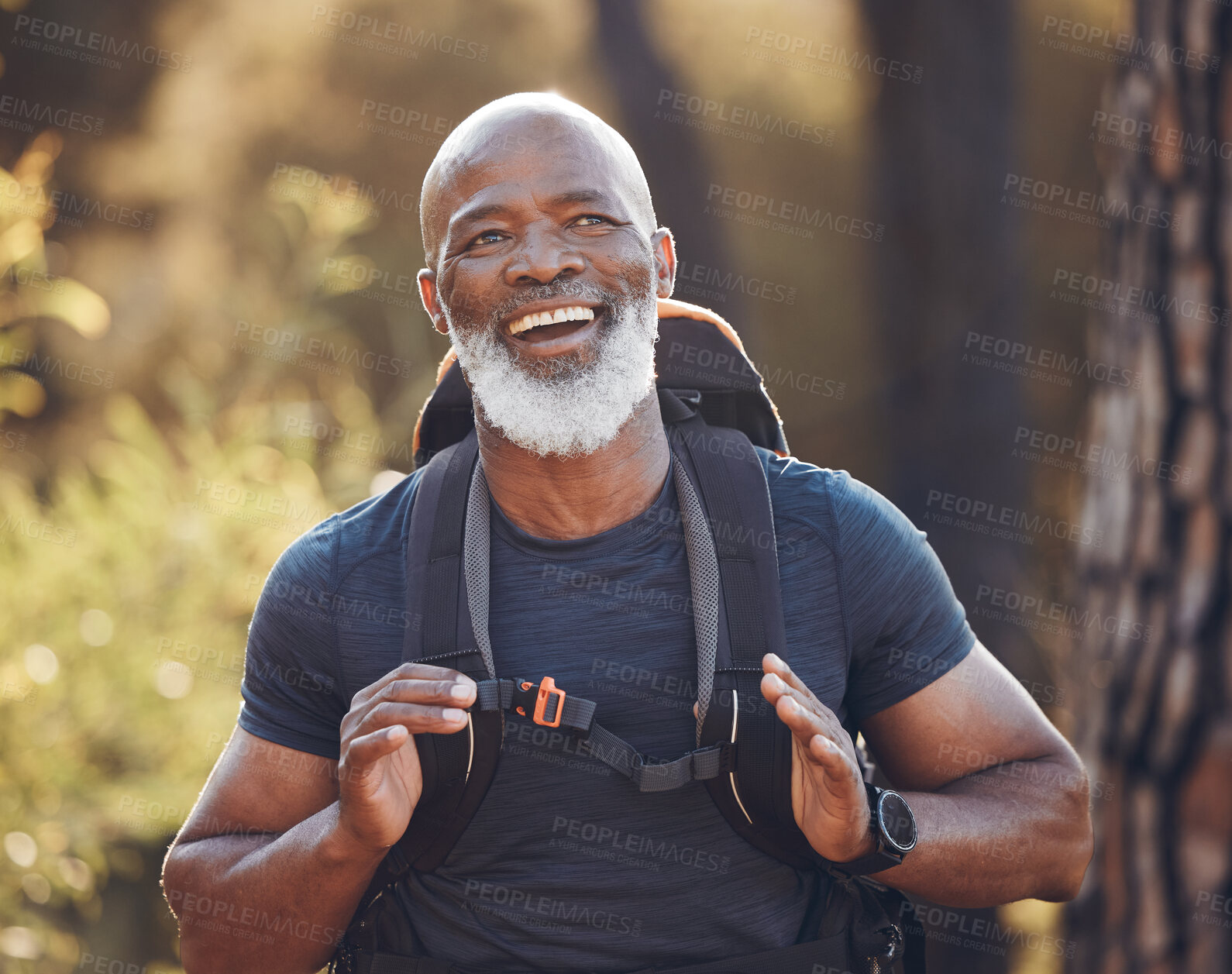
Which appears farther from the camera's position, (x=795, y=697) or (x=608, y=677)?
(x=608, y=677)

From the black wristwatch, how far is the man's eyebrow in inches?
49.8

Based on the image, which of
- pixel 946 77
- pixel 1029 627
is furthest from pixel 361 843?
pixel 946 77

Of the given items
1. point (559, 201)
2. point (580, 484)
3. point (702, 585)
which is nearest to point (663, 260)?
point (559, 201)

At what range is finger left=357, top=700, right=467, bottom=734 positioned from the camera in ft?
5.91

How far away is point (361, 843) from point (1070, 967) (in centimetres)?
223

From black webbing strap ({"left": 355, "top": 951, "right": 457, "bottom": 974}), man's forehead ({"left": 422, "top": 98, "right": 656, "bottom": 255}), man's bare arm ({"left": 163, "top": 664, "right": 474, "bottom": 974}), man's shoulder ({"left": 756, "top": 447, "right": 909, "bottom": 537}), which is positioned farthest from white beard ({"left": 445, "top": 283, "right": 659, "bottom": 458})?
black webbing strap ({"left": 355, "top": 951, "right": 457, "bottom": 974})

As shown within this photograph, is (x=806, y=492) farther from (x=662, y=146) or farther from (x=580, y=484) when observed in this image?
(x=662, y=146)

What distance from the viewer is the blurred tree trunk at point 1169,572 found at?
293cm

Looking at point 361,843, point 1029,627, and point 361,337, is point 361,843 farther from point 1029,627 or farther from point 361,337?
point 361,337

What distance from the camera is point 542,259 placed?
7.38ft

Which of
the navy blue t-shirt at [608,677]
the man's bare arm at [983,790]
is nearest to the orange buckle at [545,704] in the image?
the navy blue t-shirt at [608,677]

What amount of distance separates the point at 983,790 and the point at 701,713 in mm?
617

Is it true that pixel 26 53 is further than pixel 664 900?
Yes

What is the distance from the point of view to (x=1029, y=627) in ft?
15.8
